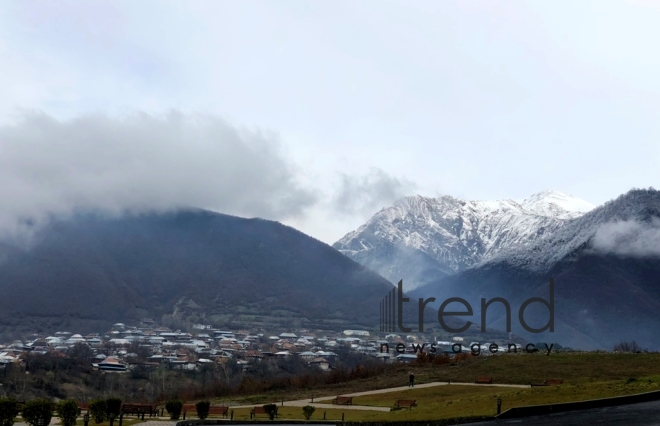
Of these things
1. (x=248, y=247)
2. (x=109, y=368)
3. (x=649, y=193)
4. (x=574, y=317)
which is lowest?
(x=109, y=368)

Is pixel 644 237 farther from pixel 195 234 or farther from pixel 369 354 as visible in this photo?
pixel 195 234

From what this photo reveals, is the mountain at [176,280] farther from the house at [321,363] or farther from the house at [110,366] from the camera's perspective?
the house at [110,366]

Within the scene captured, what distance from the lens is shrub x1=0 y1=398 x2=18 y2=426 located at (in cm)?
2659

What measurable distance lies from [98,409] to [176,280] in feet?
491

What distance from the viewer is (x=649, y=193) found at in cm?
19488

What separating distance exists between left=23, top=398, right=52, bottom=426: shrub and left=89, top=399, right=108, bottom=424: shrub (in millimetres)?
2378

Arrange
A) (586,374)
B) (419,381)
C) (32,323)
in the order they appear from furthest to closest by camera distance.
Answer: (32,323) → (419,381) → (586,374)

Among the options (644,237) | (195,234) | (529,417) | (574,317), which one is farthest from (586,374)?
(195,234)

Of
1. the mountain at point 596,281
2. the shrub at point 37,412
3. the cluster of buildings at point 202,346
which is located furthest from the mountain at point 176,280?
the shrub at point 37,412

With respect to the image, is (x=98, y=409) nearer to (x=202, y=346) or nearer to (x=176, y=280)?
(x=202, y=346)

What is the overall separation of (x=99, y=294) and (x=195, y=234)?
133 feet

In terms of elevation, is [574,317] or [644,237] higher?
[644,237]

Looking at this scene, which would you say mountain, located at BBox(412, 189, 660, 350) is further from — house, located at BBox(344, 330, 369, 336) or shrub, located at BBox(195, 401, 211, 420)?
shrub, located at BBox(195, 401, 211, 420)

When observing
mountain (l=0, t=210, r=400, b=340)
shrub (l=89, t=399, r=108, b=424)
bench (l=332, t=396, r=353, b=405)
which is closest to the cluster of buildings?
mountain (l=0, t=210, r=400, b=340)
